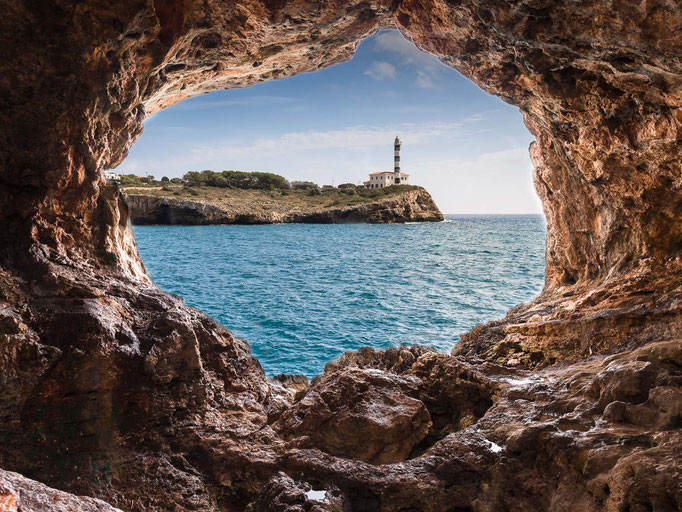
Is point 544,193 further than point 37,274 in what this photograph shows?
Yes

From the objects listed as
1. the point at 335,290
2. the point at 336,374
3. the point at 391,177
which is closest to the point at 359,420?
the point at 336,374

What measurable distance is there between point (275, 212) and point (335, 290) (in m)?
72.4

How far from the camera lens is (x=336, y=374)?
7785mm

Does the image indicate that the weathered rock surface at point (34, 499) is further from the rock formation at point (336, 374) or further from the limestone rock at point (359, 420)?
the limestone rock at point (359, 420)

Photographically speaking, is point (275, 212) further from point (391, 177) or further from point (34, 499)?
point (34, 499)

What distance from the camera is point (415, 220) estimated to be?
372 ft

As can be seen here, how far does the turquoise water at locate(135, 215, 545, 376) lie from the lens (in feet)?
60.3

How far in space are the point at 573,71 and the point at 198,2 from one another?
785 cm

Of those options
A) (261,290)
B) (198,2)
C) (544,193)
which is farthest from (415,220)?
(198,2)

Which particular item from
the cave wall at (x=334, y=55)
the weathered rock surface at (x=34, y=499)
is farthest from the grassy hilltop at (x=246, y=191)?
the weathered rock surface at (x=34, y=499)

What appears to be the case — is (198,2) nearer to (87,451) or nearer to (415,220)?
(87,451)

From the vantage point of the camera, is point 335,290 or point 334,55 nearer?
point 334,55

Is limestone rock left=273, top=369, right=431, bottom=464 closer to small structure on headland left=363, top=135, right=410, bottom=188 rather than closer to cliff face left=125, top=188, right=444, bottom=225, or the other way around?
cliff face left=125, top=188, right=444, bottom=225

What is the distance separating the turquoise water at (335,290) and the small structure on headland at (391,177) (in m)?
68.3
